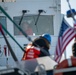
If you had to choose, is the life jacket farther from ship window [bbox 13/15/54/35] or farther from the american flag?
ship window [bbox 13/15/54/35]

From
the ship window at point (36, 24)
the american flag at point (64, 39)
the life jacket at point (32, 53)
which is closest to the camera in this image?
the life jacket at point (32, 53)

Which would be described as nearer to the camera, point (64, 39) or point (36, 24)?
point (64, 39)

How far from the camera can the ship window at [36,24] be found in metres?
8.34

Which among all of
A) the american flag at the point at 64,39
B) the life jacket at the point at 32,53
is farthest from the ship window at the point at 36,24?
the life jacket at the point at 32,53

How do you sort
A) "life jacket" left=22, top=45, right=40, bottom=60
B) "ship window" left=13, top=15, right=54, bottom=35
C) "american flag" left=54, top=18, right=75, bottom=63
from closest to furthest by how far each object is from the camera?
"life jacket" left=22, top=45, right=40, bottom=60, "american flag" left=54, top=18, right=75, bottom=63, "ship window" left=13, top=15, right=54, bottom=35

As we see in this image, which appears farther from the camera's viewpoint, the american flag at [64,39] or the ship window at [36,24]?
Answer: the ship window at [36,24]

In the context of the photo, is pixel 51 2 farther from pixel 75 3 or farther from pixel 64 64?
pixel 64 64

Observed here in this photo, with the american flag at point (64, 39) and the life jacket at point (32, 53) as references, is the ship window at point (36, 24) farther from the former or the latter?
the life jacket at point (32, 53)

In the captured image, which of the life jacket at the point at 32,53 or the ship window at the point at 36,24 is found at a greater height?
the life jacket at the point at 32,53

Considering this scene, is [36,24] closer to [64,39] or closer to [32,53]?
[64,39]

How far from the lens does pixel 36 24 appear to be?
27.5 feet

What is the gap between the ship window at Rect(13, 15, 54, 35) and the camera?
27.4 ft

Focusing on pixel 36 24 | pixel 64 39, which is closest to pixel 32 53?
pixel 64 39

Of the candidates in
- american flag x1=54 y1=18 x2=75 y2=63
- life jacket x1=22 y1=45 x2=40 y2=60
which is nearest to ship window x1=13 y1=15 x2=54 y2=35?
american flag x1=54 y1=18 x2=75 y2=63
